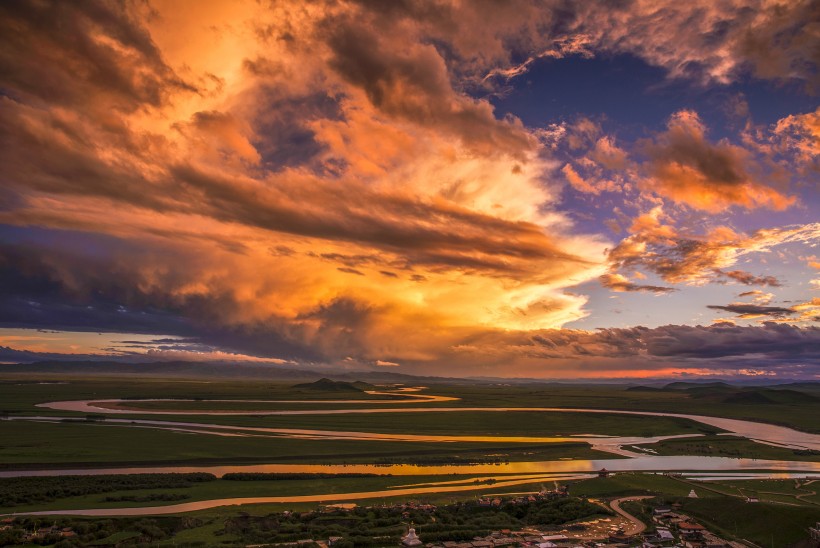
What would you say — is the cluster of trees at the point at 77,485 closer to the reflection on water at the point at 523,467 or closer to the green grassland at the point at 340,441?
the reflection on water at the point at 523,467

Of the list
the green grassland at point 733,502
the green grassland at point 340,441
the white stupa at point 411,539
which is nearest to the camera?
the white stupa at point 411,539

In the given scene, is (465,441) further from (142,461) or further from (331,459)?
(142,461)

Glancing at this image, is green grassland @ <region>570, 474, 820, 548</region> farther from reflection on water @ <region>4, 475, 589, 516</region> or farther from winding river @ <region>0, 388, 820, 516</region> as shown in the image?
reflection on water @ <region>4, 475, 589, 516</region>

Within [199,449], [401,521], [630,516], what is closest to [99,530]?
[401,521]

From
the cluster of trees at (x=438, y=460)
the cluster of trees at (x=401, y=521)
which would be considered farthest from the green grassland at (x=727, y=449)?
the cluster of trees at (x=401, y=521)

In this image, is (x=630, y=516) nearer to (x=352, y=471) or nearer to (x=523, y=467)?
(x=523, y=467)

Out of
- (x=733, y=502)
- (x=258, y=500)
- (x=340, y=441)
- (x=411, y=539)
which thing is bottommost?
(x=258, y=500)
